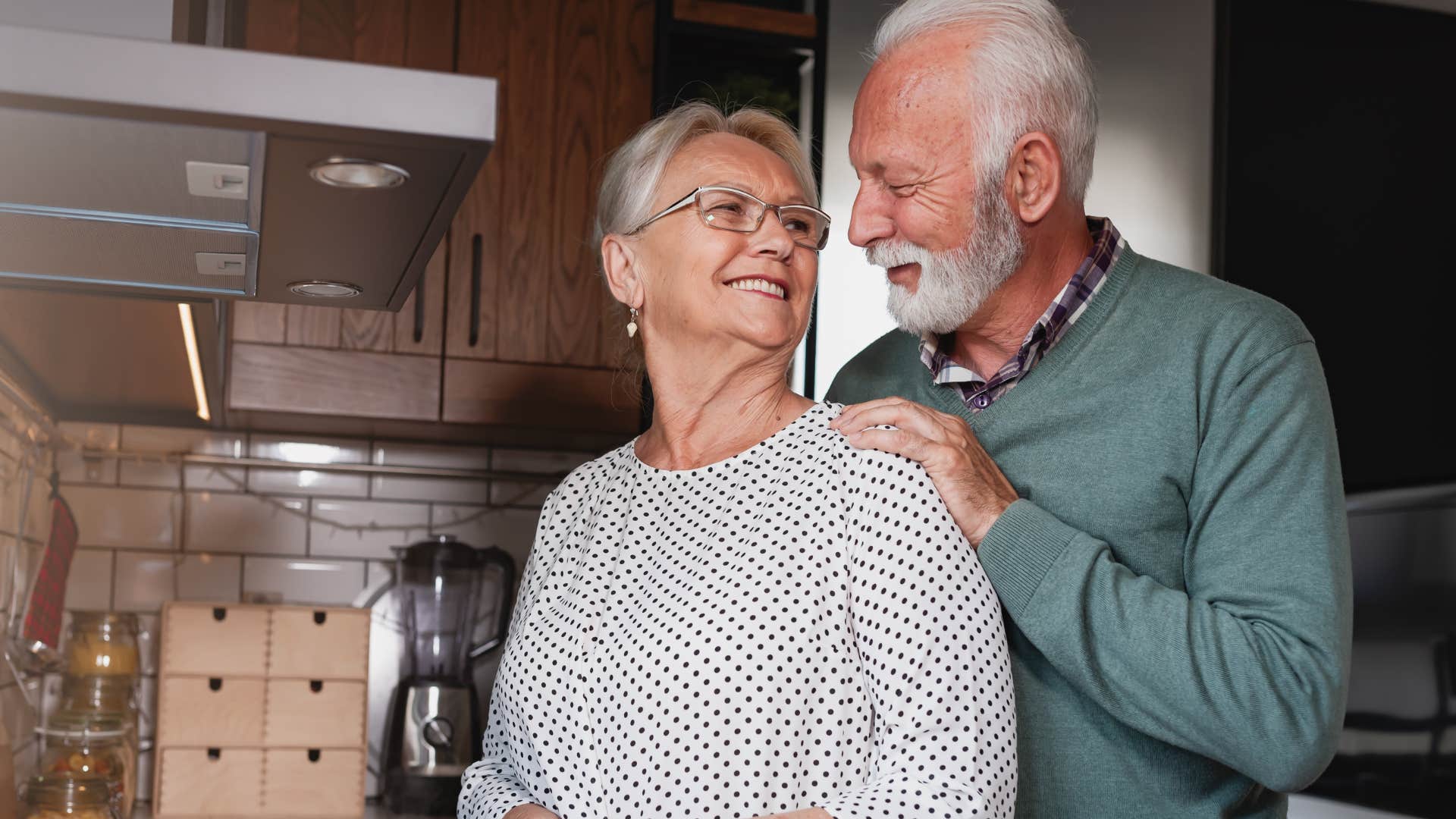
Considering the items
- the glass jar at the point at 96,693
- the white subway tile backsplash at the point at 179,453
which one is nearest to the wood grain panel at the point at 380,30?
the white subway tile backsplash at the point at 179,453

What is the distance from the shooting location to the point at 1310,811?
2.17m

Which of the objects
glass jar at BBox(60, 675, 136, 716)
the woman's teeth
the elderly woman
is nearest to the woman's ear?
the elderly woman

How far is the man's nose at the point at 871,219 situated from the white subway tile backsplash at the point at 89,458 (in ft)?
5.32

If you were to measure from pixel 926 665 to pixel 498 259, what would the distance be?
Result: 148cm

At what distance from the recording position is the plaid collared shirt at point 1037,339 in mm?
1271

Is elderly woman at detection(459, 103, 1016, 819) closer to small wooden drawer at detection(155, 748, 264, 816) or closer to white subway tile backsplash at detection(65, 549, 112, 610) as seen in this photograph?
small wooden drawer at detection(155, 748, 264, 816)

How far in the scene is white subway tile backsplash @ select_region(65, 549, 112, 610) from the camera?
236cm

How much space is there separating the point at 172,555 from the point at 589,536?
1.39 m

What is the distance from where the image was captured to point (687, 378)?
1.34 metres

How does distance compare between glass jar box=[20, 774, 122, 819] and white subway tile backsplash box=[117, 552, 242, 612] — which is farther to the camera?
white subway tile backsplash box=[117, 552, 242, 612]

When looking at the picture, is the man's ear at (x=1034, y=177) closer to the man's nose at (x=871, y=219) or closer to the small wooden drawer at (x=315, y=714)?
the man's nose at (x=871, y=219)

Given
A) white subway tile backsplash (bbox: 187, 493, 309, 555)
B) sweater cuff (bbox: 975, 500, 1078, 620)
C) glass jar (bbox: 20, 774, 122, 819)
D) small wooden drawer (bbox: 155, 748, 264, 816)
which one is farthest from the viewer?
white subway tile backsplash (bbox: 187, 493, 309, 555)

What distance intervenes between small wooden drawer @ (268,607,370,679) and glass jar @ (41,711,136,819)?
252mm

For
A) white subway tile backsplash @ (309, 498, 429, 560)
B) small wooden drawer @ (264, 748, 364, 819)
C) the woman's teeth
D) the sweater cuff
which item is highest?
the woman's teeth
